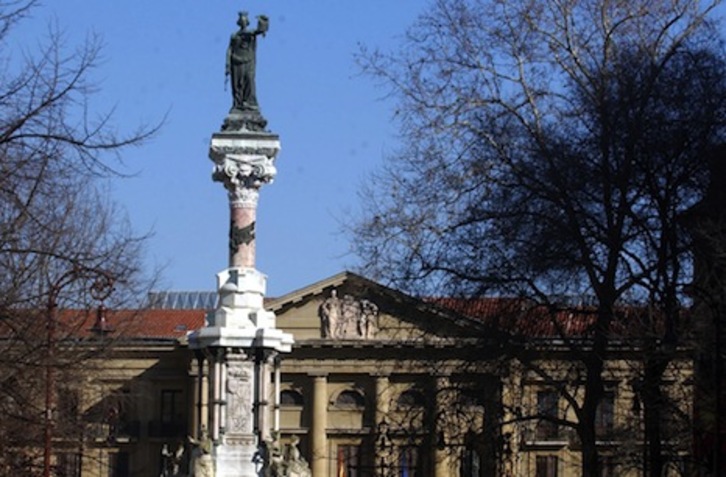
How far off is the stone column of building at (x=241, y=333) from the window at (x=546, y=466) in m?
49.6

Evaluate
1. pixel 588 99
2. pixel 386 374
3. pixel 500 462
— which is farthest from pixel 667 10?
pixel 386 374

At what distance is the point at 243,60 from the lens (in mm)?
50625

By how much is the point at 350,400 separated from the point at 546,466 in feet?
33.8

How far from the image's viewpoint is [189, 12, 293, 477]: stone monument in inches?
1871

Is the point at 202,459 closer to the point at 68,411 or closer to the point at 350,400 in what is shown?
the point at 68,411

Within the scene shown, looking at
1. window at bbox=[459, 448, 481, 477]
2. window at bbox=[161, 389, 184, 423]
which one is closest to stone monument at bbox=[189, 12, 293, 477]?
window at bbox=[459, 448, 481, 477]

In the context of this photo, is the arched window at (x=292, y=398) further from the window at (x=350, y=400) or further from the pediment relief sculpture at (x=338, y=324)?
the pediment relief sculpture at (x=338, y=324)

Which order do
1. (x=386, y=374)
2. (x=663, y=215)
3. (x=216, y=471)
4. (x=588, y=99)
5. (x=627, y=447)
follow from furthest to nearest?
(x=386, y=374) → (x=627, y=447) → (x=216, y=471) → (x=588, y=99) → (x=663, y=215)

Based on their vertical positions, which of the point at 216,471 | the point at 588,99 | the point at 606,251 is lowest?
the point at 216,471

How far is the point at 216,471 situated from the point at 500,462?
736 cm

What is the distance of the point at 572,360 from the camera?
4447 centimetres

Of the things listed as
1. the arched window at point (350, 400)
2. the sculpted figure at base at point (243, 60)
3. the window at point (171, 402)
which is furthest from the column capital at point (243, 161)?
the window at point (171, 402)

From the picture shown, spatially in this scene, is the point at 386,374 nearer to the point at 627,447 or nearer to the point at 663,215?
the point at 627,447

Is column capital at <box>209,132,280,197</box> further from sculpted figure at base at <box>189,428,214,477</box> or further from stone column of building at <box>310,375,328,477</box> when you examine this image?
stone column of building at <box>310,375,328,477</box>
